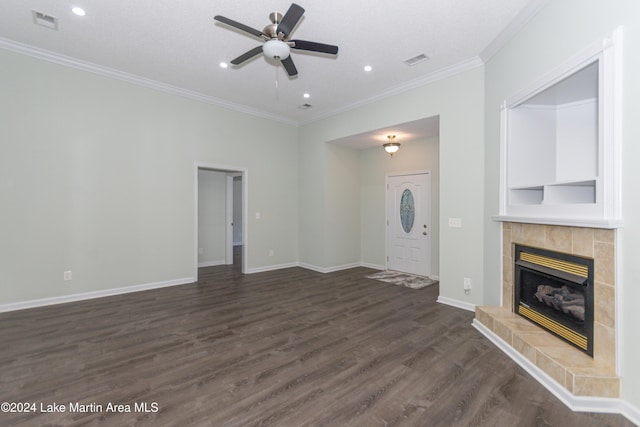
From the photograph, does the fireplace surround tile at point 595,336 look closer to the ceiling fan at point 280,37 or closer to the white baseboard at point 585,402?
the white baseboard at point 585,402

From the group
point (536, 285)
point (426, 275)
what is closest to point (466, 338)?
point (536, 285)

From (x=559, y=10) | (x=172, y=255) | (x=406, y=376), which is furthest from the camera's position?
(x=172, y=255)

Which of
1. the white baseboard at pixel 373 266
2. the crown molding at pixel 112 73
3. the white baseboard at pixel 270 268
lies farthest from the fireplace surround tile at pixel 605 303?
the crown molding at pixel 112 73

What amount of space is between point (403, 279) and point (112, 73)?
6050mm

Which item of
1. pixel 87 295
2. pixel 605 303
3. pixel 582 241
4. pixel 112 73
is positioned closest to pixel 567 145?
pixel 582 241

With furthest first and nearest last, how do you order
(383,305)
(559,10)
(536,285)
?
(383,305) → (536,285) → (559,10)

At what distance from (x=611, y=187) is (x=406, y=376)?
A: 81.7 inches

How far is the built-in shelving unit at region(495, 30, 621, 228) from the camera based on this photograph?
2088mm

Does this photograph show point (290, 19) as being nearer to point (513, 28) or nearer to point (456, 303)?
point (513, 28)

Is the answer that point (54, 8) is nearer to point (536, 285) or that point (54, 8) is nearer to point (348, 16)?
point (348, 16)

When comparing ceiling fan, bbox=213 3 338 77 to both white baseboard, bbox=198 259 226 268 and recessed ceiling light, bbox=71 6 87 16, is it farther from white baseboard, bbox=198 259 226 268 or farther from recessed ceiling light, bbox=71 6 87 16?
white baseboard, bbox=198 259 226 268

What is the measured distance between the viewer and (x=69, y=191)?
4.19 metres

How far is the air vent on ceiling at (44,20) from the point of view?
3.19 m

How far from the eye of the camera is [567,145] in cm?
306
